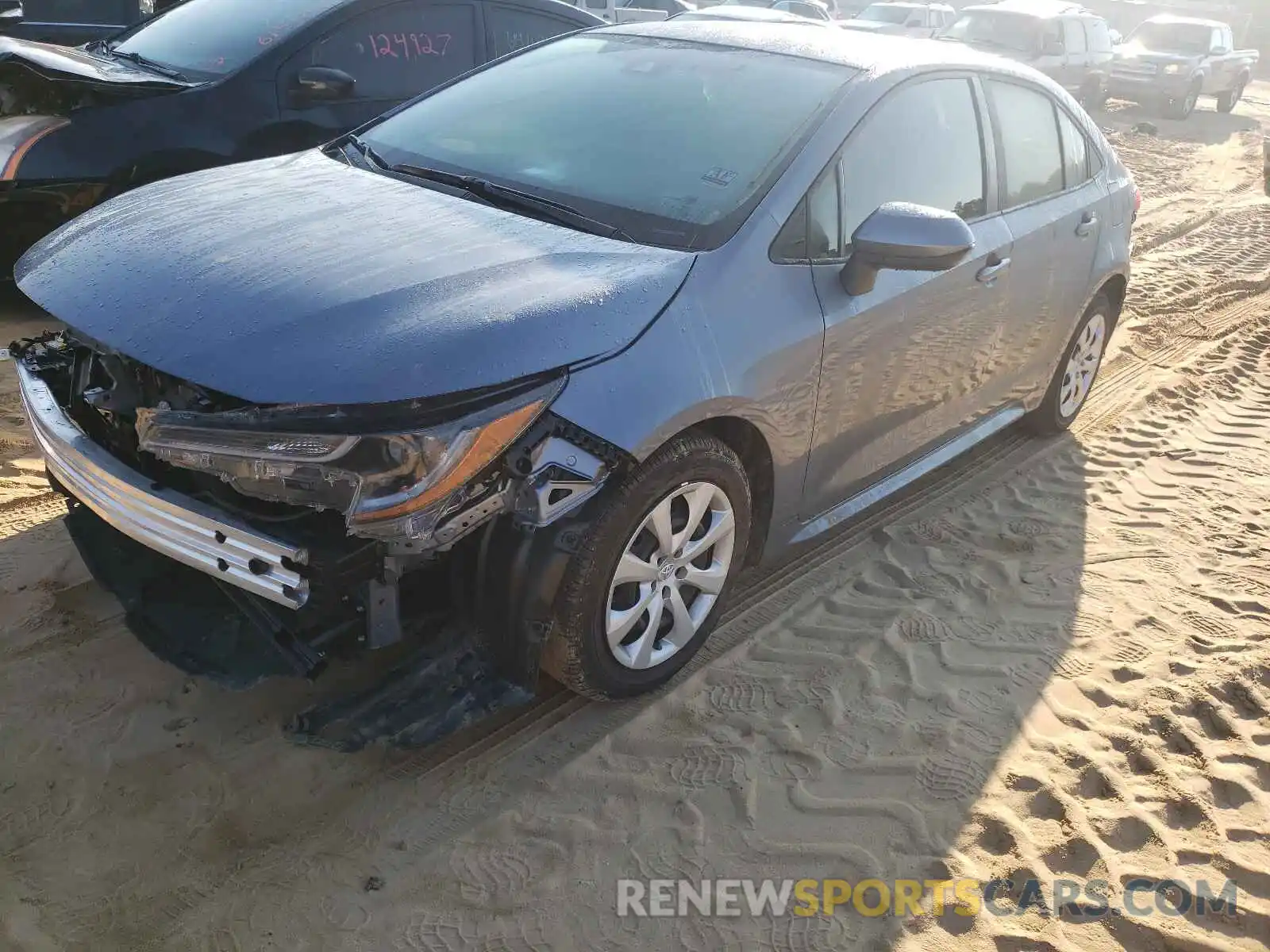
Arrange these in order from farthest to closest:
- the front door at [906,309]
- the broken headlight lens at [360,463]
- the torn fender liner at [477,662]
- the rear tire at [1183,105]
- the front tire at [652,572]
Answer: the rear tire at [1183,105]
the front door at [906,309]
the front tire at [652,572]
the torn fender liner at [477,662]
the broken headlight lens at [360,463]

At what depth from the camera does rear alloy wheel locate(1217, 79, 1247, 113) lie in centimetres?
2083

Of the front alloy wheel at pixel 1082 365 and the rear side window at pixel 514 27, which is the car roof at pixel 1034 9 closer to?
the rear side window at pixel 514 27

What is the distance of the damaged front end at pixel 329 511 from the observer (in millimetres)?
2246

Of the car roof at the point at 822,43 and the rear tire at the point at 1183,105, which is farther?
the rear tire at the point at 1183,105

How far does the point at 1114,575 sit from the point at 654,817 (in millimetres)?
2265

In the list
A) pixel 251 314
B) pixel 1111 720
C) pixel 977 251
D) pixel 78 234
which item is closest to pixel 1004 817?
pixel 1111 720

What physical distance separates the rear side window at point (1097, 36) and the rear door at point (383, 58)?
583 inches

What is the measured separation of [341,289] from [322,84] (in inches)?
125

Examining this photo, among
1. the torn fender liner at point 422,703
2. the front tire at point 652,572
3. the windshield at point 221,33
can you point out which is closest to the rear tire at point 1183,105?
the windshield at point 221,33

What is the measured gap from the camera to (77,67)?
16.2 feet

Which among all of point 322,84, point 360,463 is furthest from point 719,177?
point 322,84

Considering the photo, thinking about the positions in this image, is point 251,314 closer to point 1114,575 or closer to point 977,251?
point 977,251

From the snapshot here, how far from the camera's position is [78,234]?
2.95 meters
